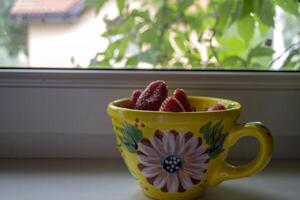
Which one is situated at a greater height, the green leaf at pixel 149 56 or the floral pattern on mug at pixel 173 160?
the green leaf at pixel 149 56

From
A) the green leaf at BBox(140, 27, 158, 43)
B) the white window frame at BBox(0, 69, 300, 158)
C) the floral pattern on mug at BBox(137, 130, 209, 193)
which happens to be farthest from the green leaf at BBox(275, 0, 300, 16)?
the floral pattern on mug at BBox(137, 130, 209, 193)

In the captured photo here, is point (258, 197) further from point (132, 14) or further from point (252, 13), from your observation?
point (132, 14)

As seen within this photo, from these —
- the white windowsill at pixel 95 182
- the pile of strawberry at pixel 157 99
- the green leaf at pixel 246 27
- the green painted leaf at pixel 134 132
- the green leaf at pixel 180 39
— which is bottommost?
the white windowsill at pixel 95 182

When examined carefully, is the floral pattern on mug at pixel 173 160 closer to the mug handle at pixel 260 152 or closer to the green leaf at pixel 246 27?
the mug handle at pixel 260 152

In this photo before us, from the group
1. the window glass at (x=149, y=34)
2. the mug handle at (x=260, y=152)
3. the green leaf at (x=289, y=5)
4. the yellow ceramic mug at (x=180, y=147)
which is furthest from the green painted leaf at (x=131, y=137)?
the green leaf at (x=289, y=5)

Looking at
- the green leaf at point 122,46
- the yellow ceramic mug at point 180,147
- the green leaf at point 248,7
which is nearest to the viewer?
the yellow ceramic mug at point 180,147

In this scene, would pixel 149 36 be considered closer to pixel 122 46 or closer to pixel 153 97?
pixel 122 46

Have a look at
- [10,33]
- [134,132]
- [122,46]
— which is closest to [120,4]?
[122,46]

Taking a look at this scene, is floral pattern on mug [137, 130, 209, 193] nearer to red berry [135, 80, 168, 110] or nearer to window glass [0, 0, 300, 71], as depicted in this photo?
red berry [135, 80, 168, 110]

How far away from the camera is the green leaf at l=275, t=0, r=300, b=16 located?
75 centimetres

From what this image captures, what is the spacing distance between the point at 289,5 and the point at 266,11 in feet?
0.13

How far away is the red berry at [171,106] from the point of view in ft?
1.81

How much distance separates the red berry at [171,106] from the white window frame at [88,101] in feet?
0.59

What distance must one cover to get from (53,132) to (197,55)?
1.03 feet
